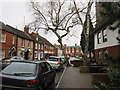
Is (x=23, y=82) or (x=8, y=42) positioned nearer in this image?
(x=23, y=82)

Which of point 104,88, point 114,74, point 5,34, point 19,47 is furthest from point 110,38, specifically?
point 19,47

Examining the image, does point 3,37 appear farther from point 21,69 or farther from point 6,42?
point 21,69

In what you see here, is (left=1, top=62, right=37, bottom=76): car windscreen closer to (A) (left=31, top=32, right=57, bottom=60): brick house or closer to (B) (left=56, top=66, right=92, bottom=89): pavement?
(B) (left=56, top=66, right=92, bottom=89): pavement

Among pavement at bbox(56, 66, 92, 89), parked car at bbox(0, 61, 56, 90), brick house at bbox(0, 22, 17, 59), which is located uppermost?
brick house at bbox(0, 22, 17, 59)

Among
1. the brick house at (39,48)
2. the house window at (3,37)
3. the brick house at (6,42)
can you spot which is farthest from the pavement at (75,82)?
the brick house at (39,48)

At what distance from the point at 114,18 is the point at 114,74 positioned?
1755 mm

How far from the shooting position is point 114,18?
361 centimetres

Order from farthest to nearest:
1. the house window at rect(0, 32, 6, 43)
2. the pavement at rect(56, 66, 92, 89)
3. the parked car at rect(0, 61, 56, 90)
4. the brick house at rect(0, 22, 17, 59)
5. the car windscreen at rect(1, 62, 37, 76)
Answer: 1. the brick house at rect(0, 22, 17, 59)
2. the house window at rect(0, 32, 6, 43)
3. the pavement at rect(56, 66, 92, 89)
4. the car windscreen at rect(1, 62, 37, 76)
5. the parked car at rect(0, 61, 56, 90)

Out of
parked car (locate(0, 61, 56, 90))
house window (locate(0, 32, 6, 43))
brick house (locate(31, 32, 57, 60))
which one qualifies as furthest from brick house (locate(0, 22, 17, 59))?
parked car (locate(0, 61, 56, 90))

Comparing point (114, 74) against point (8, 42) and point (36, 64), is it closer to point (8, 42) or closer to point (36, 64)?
point (36, 64)

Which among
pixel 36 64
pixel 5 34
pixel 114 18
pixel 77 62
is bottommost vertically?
pixel 77 62

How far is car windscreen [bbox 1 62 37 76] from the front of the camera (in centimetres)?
476

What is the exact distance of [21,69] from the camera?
4992 millimetres

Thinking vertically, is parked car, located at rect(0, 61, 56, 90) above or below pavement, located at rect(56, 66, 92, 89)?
above
